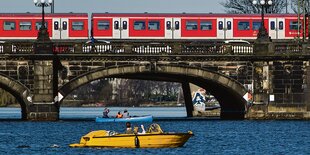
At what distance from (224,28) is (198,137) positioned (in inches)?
886

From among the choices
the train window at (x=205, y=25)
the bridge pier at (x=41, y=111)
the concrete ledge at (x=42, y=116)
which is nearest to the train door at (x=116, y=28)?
the train window at (x=205, y=25)

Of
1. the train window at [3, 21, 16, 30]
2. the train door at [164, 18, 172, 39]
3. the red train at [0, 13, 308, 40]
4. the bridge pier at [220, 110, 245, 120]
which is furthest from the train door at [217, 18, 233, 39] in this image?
the train window at [3, 21, 16, 30]

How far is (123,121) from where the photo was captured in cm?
11131

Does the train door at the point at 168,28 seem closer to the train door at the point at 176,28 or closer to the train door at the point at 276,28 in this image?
the train door at the point at 176,28

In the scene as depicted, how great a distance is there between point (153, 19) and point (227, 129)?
14419mm

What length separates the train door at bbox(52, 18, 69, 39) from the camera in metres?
108

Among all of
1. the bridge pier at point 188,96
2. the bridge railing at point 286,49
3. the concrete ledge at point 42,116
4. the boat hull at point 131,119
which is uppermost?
the bridge railing at point 286,49

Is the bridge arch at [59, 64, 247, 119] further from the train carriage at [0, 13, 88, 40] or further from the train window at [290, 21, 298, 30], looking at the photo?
the train window at [290, 21, 298, 30]

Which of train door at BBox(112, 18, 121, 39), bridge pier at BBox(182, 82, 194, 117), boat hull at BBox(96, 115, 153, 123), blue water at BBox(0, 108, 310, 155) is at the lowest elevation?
blue water at BBox(0, 108, 310, 155)

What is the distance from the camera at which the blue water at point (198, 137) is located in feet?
250

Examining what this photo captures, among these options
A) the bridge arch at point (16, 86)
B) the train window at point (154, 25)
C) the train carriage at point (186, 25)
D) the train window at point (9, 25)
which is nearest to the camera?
the bridge arch at point (16, 86)

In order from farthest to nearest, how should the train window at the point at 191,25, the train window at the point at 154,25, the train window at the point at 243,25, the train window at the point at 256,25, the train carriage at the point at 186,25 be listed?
the train window at the point at 256,25
the train window at the point at 243,25
the train window at the point at 191,25
the train window at the point at 154,25
the train carriage at the point at 186,25

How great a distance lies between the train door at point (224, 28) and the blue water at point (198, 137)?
686cm

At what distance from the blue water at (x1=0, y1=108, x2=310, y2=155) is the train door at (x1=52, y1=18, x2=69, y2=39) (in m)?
6.71
